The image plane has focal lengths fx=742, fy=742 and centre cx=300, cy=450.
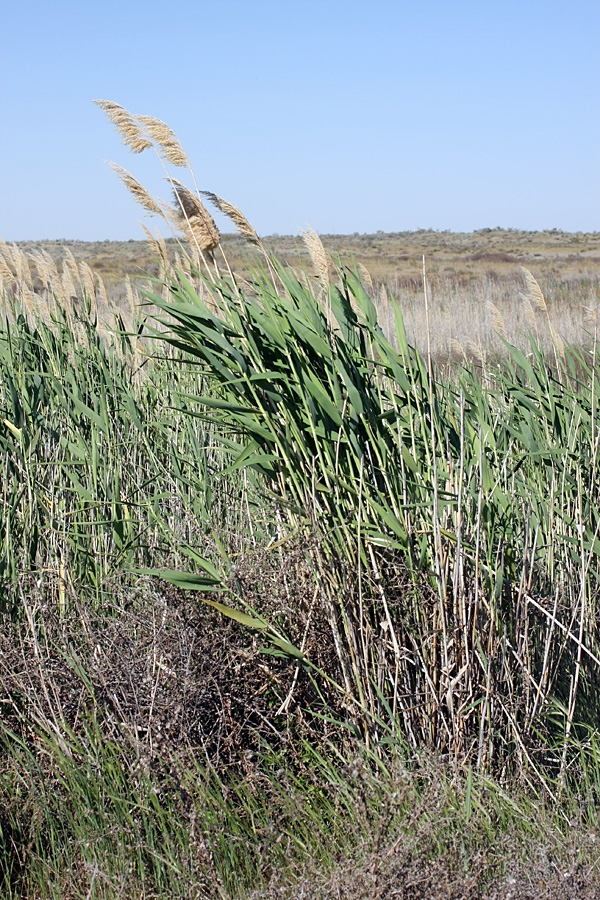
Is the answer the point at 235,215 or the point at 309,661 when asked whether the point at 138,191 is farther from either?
the point at 309,661

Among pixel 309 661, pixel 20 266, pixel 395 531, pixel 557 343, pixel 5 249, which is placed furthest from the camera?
pixel 5 249

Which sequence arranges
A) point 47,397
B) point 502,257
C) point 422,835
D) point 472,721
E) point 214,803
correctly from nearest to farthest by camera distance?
point 422,835 → point 214,803 → point 472,721 → point 47,397 → point 502,257

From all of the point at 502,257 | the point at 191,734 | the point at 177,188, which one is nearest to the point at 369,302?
the point at 177,188

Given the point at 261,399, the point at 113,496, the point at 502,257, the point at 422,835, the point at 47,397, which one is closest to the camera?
the point at 422,835

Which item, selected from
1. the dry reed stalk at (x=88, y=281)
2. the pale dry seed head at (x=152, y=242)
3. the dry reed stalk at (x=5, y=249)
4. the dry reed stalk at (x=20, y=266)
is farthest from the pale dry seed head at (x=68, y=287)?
the pale dry seed head at (x=152, y=242)

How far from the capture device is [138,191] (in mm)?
2934

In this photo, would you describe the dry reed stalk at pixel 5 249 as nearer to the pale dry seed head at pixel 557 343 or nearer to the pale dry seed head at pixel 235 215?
the pale dry seed head at pixel 235 215

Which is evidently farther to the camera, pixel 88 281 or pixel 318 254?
pixel 88 281

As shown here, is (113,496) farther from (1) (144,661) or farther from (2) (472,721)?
(2) (472,721)

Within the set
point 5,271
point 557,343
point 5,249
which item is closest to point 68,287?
point 5,271

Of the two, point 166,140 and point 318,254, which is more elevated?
point 166,140

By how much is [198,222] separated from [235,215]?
5.8 inches

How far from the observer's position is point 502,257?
144ft

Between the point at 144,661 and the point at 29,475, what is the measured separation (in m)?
1.12
